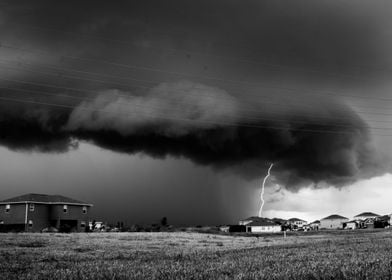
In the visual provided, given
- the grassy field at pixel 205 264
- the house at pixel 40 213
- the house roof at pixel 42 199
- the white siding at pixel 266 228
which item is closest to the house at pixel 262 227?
the white siding at pixel 266 228

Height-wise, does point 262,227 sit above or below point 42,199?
below

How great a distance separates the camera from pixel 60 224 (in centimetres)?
10081

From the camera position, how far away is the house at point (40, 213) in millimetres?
96562

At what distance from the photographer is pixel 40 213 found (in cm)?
9838

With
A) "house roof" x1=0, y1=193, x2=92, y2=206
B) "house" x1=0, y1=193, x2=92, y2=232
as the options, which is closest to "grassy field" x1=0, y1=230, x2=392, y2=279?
"house" x1=0, y1=193, x2=92, y2=232

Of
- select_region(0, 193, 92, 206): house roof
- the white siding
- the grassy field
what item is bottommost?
the white siding

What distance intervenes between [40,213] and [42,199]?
342cm

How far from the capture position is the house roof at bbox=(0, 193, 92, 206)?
97.9 m

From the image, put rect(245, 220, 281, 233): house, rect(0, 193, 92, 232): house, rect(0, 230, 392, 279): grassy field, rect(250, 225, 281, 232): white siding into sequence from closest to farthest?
rect(0, 230, 392, 279): grassy field
rect(0, 193, 92, 232): house
rect(245, 220, 281, 233): house
rect(250, 225, 281, 232): white siding

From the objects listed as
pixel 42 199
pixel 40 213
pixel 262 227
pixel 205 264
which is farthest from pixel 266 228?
pixel 205 264

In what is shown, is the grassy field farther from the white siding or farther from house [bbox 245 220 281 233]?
the white siding

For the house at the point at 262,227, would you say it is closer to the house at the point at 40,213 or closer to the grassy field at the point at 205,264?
the house at the point at 40,213

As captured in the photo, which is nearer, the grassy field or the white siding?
the grassy field

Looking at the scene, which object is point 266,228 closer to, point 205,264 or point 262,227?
point 262,227
